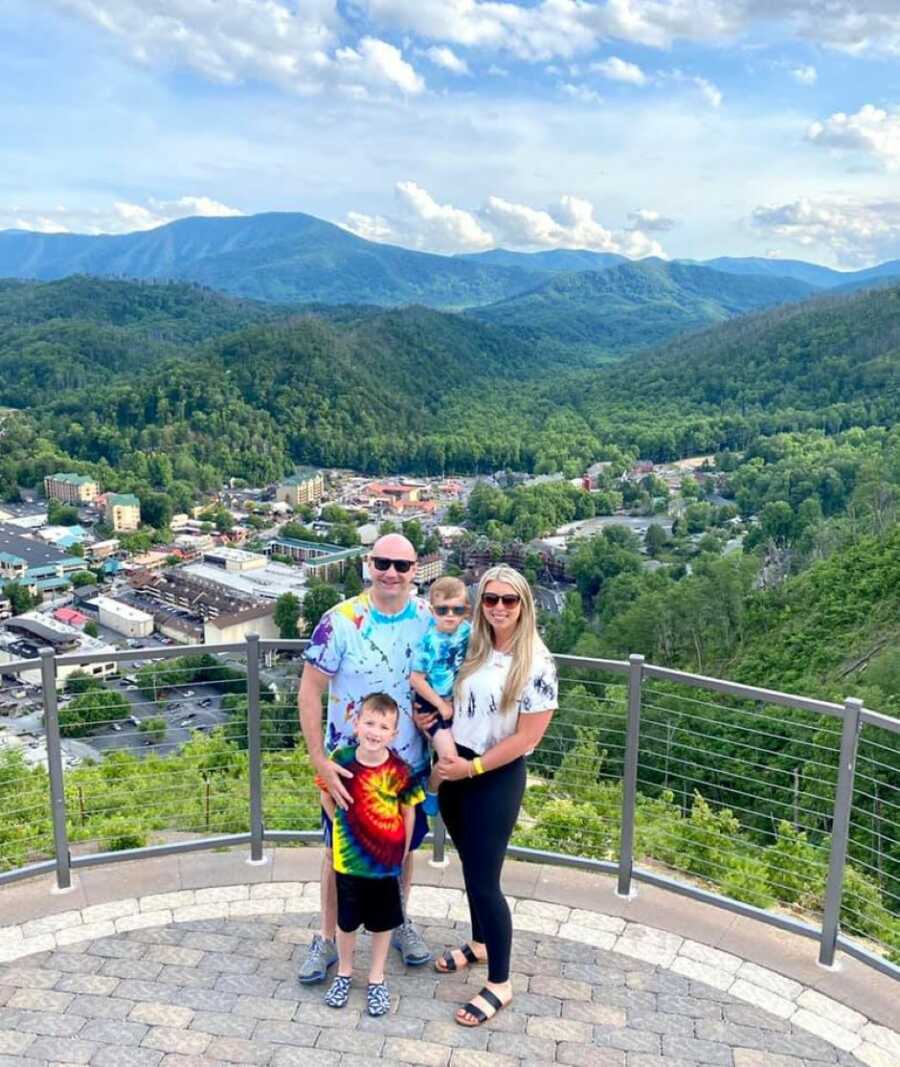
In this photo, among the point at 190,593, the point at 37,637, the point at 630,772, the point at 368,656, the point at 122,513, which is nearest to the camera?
the point at 368,656

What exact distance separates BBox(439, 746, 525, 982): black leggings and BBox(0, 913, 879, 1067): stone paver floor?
27 centimetres

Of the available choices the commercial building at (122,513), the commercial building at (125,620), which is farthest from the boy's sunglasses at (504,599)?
the commercial building at (122,513)

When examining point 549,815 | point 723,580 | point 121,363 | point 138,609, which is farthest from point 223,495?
point 549,815

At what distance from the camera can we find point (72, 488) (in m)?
75.5

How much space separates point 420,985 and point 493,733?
105 cm

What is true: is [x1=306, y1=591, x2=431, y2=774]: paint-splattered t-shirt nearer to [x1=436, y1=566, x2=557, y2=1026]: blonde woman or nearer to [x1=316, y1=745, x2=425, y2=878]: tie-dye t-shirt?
[x1=316, y1=745, x2=425, y2=878]: tie-dye t-shirt

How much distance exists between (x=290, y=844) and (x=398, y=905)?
143 centimetres

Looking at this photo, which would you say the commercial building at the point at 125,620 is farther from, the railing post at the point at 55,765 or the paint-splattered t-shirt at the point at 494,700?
Answer: the paint-splattered t-shirt at the point at 494,700

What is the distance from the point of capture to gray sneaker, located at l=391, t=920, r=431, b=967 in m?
3.15

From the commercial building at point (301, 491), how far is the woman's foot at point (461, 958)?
74.6m

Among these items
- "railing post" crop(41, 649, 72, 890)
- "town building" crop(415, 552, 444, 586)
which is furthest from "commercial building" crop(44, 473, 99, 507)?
"railing post" crop(41, 649, 72, 890)

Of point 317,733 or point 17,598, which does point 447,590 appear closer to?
point 317,733

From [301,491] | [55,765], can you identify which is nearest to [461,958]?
[55,765]

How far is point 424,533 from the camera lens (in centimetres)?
6469
